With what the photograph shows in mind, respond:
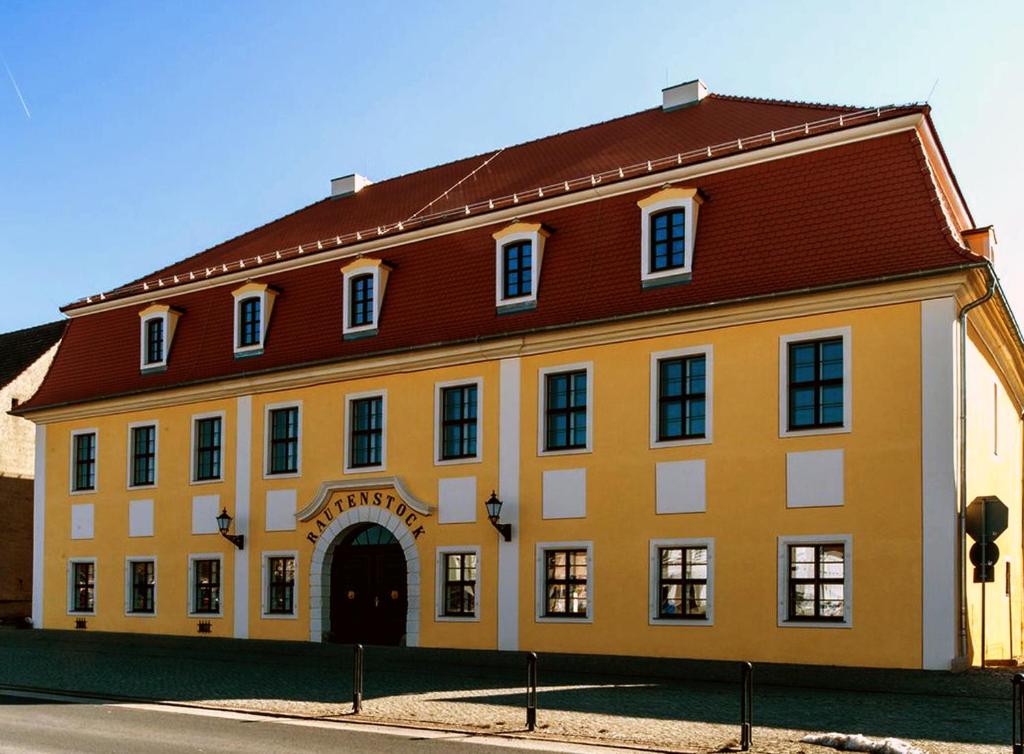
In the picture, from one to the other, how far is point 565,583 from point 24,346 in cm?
2486

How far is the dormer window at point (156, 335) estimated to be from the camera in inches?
1189

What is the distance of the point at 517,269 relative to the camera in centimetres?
2416

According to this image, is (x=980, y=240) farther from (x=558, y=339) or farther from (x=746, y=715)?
(x=746, y=715)

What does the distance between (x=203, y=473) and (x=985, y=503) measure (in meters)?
18.6

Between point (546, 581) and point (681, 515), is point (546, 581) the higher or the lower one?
the lower one

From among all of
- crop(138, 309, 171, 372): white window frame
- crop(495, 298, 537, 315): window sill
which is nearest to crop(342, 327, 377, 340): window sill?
crop(495, 298, 537, 315): window sill

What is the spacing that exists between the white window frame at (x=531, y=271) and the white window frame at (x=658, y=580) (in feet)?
17.5

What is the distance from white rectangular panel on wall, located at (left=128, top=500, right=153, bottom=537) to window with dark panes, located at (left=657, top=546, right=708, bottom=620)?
1403 centimetres

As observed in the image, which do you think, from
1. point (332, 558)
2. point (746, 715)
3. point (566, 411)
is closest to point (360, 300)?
point (332, 558)

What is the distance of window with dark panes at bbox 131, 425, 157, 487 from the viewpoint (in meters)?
30.2

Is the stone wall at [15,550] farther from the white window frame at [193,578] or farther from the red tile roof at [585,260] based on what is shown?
the white window frame at [193,578]

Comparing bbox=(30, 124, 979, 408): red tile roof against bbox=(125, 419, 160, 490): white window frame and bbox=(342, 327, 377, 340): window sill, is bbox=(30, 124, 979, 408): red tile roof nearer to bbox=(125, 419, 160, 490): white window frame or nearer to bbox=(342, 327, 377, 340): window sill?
bbox=(342, 327, 377, 340): window sill

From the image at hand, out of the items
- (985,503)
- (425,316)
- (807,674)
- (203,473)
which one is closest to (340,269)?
(425,316)

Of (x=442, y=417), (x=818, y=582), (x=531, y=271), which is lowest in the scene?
(x=818, y=582)
